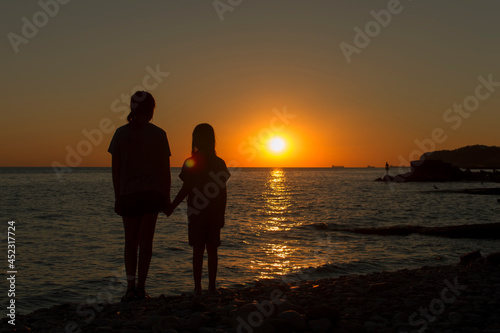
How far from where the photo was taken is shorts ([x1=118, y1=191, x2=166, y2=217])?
535 cm

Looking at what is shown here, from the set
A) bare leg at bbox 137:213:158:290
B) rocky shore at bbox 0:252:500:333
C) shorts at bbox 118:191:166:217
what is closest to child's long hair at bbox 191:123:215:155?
shorts at bbox 118:191:166:217

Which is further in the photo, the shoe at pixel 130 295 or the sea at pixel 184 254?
the sea at pixel 184 254

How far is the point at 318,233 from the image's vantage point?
18.7 meters

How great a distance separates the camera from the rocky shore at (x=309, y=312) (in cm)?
457

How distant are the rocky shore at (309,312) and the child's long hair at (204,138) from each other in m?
2.13

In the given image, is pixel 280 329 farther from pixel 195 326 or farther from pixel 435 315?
pixel 435 315

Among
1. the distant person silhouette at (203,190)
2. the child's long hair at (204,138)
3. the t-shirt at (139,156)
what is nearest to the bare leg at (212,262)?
the distant person silhouette at (203,190)

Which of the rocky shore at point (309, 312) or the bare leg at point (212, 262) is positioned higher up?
the bare leg at point (212, 262)

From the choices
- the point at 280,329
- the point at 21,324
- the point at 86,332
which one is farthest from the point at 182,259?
the point at 280,329

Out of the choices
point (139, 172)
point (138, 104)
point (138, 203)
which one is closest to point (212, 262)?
point (138, 203)

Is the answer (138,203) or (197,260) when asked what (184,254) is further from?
(138,203)

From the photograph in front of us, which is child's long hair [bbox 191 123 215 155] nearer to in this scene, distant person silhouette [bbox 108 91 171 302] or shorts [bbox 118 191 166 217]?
distant person silhouette [bbox 108 91 171 302]

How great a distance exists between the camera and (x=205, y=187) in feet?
→ 19.3

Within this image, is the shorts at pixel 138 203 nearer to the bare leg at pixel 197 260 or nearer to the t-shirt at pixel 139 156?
the t-shirt at pixel 139 156
